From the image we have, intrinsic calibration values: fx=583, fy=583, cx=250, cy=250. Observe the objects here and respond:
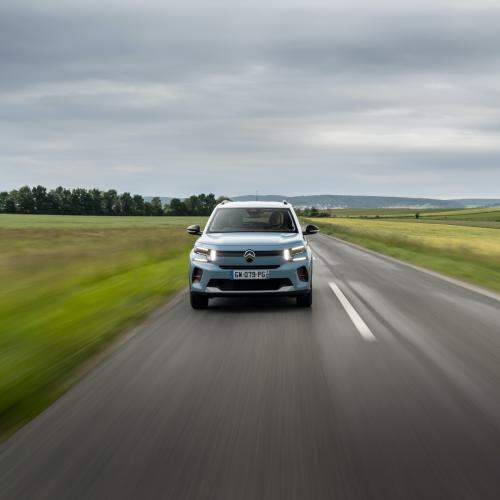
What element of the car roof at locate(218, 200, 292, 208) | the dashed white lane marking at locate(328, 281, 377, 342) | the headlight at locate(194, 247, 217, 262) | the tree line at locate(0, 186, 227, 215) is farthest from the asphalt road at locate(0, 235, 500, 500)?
the tree line at locate(0, 186, 227, 215)

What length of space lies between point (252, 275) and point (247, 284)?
0.15 meters

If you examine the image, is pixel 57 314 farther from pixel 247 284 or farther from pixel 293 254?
pixel 293 254

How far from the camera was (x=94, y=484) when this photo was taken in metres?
2.97

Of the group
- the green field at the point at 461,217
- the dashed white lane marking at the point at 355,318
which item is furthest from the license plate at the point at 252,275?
the green field at the point at 461,217

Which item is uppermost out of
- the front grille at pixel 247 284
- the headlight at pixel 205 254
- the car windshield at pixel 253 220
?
the car windshield at pixel 253 220

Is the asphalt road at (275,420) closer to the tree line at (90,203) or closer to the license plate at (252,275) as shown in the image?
the license plate at (252,275)

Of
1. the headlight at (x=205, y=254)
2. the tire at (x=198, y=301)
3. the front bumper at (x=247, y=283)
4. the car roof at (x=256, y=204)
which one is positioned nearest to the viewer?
the front bumper at (x=247, y=283)

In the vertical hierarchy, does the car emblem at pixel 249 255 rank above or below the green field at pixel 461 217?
above

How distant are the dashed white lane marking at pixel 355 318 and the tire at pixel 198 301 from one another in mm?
2165

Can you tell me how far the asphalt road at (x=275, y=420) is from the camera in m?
2.99

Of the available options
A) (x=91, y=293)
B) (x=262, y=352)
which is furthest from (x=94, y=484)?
(x=91, y=293)

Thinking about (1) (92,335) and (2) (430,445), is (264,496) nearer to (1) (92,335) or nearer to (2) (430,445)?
(2) (430,445)

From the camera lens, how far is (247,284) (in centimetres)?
860

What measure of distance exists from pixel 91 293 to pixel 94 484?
848 cm
